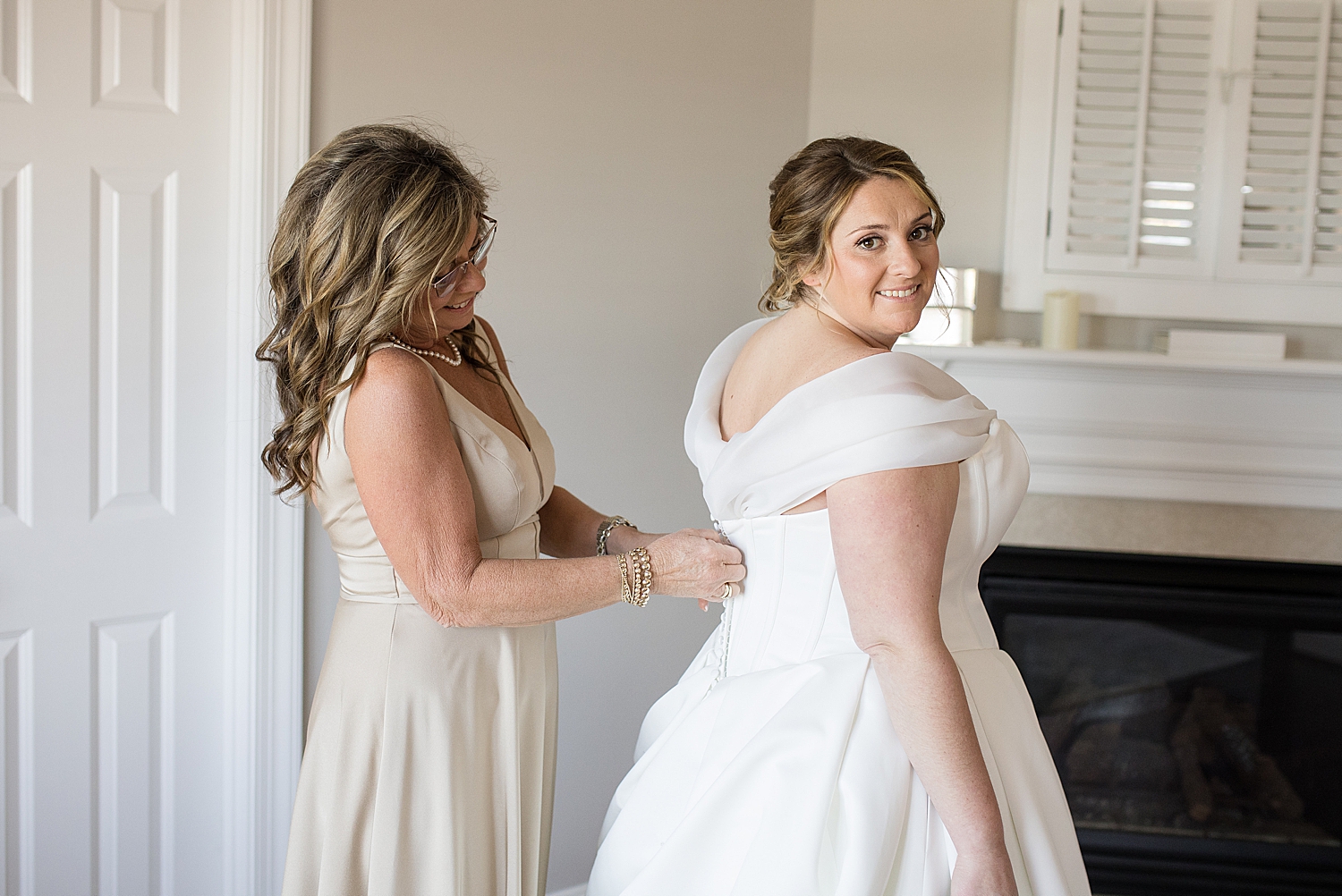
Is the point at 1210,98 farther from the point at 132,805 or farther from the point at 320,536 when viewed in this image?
the point at 132,805

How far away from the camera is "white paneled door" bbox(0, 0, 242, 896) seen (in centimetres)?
176

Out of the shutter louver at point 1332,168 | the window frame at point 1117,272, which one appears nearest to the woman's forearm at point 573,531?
the window frame at point 1117,272

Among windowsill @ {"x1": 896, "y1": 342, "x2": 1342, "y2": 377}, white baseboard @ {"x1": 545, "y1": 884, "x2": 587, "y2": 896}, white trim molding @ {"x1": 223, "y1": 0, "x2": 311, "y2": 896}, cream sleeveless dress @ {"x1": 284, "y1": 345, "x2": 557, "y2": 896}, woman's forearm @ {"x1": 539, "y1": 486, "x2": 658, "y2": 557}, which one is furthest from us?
white baseboard @ {"x1": 545, "y1": 884, "x2": 587, "y2": 896}

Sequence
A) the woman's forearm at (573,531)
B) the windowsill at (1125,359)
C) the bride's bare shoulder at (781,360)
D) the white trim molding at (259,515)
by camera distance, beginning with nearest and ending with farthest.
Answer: the bride's bare shoulder at (781,360) < the woman's forearm at (573,531) < the white trim molding at (259,515) < the windowsill at (1125,359)

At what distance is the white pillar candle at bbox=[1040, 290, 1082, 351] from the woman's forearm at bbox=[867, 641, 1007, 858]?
1.58 m

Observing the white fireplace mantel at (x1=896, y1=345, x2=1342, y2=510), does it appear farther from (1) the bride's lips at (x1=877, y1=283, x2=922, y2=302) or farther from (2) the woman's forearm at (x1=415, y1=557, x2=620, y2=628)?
(2) the woman's forearm at (x1=415, y1=557, x2=620, y2=628)

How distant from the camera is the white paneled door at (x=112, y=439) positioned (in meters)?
1.76

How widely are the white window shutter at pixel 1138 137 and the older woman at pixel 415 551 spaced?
1669mm

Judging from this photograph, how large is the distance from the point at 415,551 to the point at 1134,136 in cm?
210

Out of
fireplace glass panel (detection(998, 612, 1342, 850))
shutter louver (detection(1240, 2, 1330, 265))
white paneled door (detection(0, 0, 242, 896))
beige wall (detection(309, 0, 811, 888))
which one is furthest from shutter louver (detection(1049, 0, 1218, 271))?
white paneled door (detection(0, 0, 242, 896))

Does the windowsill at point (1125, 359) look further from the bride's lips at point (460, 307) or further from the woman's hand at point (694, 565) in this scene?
the bride's lips at point (460, 307)

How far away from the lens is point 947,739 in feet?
3.87

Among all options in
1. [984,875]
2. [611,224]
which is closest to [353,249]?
[984,875]

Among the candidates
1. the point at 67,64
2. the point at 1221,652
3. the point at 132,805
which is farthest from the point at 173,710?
the point at 1221,652
